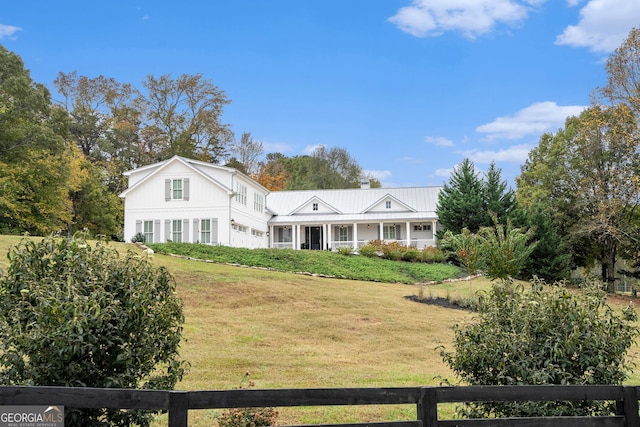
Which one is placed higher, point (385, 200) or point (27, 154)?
point (27, 154)

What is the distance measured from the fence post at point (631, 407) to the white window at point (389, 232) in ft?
137

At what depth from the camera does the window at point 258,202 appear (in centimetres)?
4235

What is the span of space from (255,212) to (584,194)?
70.6ft

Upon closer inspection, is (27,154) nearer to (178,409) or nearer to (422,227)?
(422,227)

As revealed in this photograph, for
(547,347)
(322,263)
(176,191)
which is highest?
(176,191)

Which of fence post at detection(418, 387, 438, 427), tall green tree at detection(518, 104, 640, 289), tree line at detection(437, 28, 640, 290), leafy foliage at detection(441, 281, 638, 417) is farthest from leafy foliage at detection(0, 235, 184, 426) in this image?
tall green tree at detection(518, 104, 640, 289)

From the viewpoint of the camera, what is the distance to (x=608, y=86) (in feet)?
103

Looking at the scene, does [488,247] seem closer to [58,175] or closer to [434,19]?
[434,19]

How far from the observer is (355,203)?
5006 cm

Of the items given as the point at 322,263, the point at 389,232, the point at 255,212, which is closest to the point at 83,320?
the point at 322,263

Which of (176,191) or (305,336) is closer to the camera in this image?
(305,336)

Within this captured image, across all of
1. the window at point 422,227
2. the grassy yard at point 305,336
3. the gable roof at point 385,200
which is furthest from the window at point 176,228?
the window at point 422,227

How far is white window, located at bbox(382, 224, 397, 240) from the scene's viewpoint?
47.4 meters

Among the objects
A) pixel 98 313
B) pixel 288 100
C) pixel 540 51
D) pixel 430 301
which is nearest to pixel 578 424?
pixel 98 313
